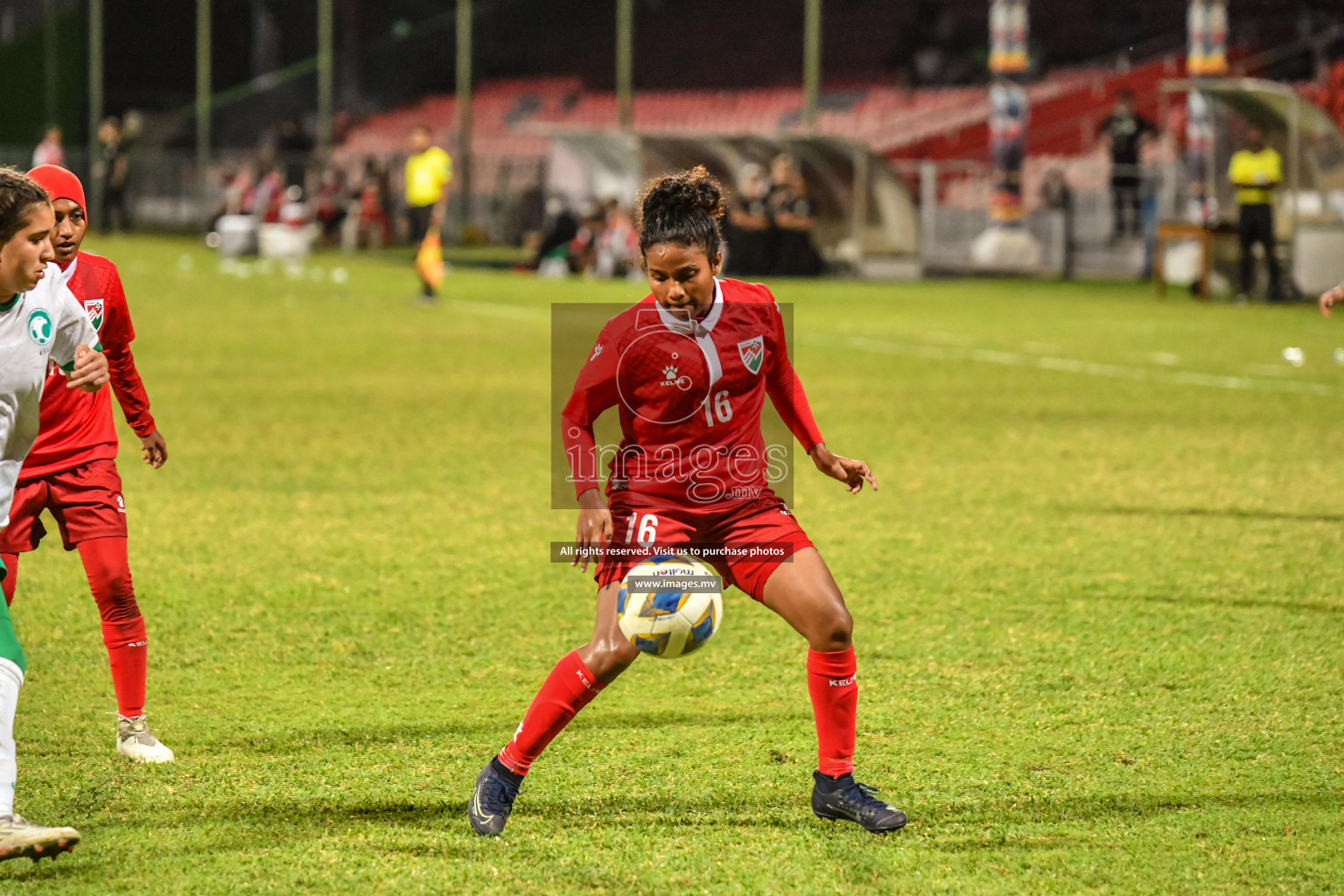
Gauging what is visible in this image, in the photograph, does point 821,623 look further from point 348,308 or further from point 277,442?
point 348,308

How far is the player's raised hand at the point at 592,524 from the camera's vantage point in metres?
4.26

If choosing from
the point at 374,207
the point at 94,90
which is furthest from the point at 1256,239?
the point at 94,90

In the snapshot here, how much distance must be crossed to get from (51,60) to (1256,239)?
39851 mm

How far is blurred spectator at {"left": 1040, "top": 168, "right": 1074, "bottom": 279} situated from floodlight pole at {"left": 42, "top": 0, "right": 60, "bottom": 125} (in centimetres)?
3269

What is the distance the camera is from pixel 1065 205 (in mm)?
30312

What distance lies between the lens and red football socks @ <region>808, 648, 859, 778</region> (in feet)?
14.8

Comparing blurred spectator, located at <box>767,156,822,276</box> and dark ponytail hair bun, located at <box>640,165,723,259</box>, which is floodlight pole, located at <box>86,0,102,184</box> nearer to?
blurred spectator, located at <box>767,156,822,276</box>

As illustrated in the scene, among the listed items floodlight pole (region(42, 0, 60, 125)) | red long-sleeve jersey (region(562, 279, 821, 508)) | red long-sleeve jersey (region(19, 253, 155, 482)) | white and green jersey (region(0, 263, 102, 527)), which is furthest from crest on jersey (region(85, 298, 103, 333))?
floodlight pole (region(42, 0, 60, 125))

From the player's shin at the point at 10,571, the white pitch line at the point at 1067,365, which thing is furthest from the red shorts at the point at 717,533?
the white pitch line at the point at 1067,365

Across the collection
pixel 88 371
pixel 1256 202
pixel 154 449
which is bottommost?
pixel 154 449

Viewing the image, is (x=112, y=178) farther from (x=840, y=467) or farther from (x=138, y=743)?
(x=840, y=467)

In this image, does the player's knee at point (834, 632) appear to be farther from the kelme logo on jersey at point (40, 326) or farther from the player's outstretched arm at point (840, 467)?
the kelme logo on jersey at point (40, 326)

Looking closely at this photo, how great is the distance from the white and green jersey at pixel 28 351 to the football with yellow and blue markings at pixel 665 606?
1.49 m

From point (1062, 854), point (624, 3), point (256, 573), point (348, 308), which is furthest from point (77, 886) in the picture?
point (624, 3)
